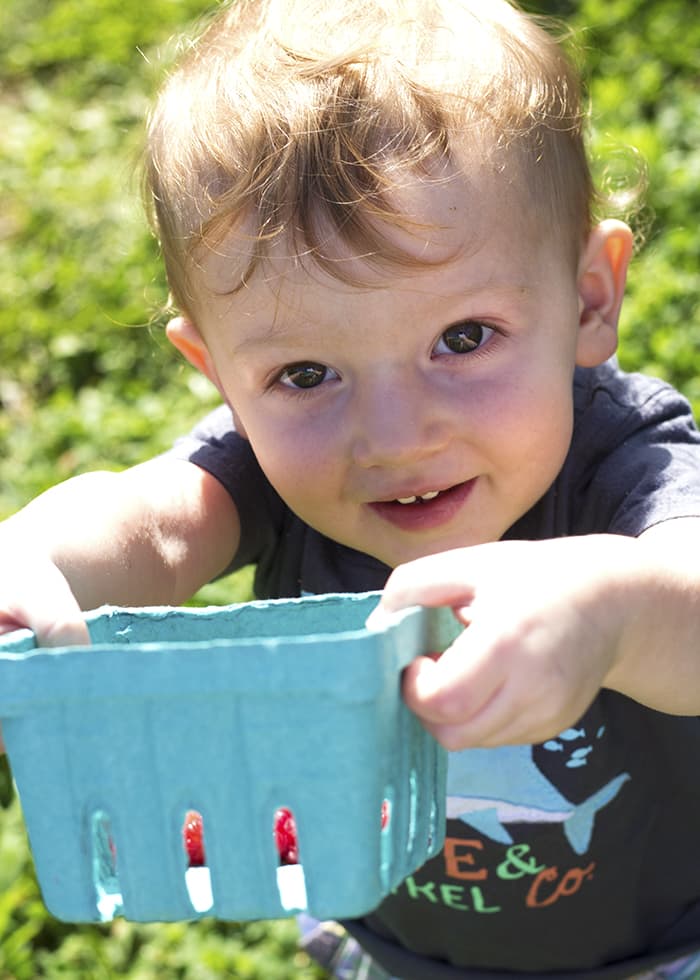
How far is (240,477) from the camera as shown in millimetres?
2139

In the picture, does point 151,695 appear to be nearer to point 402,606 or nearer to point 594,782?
point 402,606

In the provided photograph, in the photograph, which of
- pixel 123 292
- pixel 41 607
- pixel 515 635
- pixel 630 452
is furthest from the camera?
pixel 123 292

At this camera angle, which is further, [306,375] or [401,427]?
[306,375]

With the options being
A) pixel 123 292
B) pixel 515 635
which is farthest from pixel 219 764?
pixel 123 292

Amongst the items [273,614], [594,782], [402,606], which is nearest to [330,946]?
[594,782]

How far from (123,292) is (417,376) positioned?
2558mm

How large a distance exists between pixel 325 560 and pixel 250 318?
1.59 feet

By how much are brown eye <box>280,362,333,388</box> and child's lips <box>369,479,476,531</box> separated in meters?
0.18

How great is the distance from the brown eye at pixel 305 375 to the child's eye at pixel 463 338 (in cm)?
16

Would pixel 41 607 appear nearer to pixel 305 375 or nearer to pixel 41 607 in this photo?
pixel 41 607

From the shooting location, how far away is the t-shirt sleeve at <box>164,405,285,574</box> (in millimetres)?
2133

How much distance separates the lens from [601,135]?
3791 mm

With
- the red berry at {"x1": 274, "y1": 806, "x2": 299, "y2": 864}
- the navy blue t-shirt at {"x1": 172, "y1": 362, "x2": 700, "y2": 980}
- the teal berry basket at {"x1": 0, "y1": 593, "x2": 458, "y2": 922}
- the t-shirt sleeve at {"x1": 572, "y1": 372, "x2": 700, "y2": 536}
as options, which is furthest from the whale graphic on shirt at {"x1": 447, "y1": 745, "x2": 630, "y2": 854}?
the teal berry basket at {"x1": 0, "y1": 593, "x2": 458, "y2": 922}

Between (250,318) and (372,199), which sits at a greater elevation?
(372,199)
